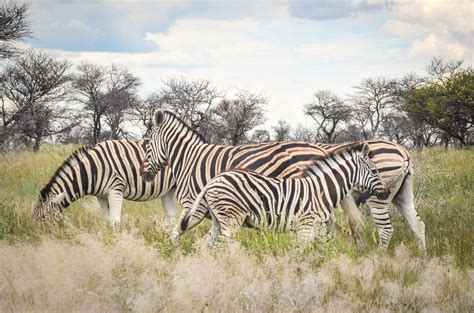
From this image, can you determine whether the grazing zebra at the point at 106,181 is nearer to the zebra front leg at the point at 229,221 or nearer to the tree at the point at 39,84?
the zebra front leg at the point at 229,221

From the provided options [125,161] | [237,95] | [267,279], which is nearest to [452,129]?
[237,95]

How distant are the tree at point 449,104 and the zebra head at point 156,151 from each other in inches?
1066

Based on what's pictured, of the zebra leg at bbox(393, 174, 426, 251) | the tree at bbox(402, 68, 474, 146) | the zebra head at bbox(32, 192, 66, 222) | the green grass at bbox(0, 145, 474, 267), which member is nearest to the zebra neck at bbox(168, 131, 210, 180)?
the green grass at bbox(0, 145, 474, 267)

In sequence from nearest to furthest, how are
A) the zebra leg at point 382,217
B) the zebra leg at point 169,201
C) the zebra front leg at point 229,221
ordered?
the zebra front leg at point 229,221 < the zebra leg at point 382,217 < the zebra leg at point 169,201

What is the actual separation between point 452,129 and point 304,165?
100 ft

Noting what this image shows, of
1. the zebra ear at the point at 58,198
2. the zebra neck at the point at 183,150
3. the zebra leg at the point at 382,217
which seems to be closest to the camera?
the zebra leg at the point at 382,217

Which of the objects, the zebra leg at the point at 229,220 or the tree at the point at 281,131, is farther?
the tree at the point at 281,131

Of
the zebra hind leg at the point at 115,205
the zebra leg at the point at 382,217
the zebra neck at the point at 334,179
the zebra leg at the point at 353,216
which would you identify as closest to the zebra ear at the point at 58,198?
the zebra hind leg at the point at 115,205

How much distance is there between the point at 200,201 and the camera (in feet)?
22.4

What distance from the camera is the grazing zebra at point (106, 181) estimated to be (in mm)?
8625

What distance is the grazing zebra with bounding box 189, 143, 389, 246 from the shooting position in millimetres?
6547

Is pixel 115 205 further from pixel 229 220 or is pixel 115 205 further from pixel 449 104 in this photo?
pixel 449 104

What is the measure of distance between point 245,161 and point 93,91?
3479cm

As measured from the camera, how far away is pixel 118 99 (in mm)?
39281
